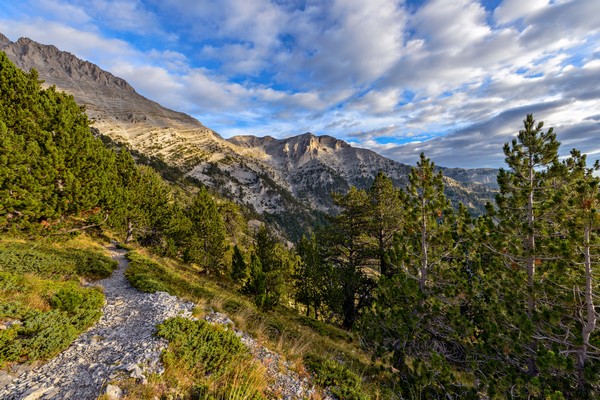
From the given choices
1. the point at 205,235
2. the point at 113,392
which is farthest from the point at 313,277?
the point at 113,392

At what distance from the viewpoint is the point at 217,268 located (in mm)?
34250

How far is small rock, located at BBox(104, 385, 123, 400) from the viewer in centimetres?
468

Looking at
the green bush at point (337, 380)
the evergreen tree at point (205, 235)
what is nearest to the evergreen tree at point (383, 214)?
the green bush at point (337, 380)

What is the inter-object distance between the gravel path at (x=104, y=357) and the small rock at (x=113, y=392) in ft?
1.00

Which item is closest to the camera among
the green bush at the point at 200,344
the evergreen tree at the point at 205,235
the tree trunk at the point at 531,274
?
the green bush at the point at 200,344

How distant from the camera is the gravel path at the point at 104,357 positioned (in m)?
4.91

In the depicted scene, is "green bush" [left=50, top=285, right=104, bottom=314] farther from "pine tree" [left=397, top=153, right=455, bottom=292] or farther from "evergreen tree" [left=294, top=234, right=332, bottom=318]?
"evergreen tree" [left=294, top=234, right=332, bottom=318]

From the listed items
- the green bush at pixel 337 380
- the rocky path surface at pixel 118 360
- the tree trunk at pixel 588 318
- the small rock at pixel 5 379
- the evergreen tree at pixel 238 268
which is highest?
the tree trunk at pixel 588 318

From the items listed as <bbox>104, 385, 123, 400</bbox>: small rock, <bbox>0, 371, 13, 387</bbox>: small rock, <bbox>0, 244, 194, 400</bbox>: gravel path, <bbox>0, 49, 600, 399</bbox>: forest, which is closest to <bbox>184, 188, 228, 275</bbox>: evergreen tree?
<bbox>0, 49, 600, 399</bbox>: forest

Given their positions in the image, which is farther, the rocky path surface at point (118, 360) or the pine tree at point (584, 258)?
the pine tree at point (584, 258)

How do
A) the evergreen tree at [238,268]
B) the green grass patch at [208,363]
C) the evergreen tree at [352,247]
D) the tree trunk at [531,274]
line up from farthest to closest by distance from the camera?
the evergreen tree at [238,268] < the evergreen tree at [352,247] < the tree trunk at [531,274] < the green grass patch at [208,363]

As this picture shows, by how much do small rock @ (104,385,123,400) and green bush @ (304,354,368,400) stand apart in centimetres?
496

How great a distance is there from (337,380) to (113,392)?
5.72 metres

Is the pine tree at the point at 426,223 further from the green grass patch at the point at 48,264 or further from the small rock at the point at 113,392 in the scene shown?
the green grass patch at the point at 48,264
